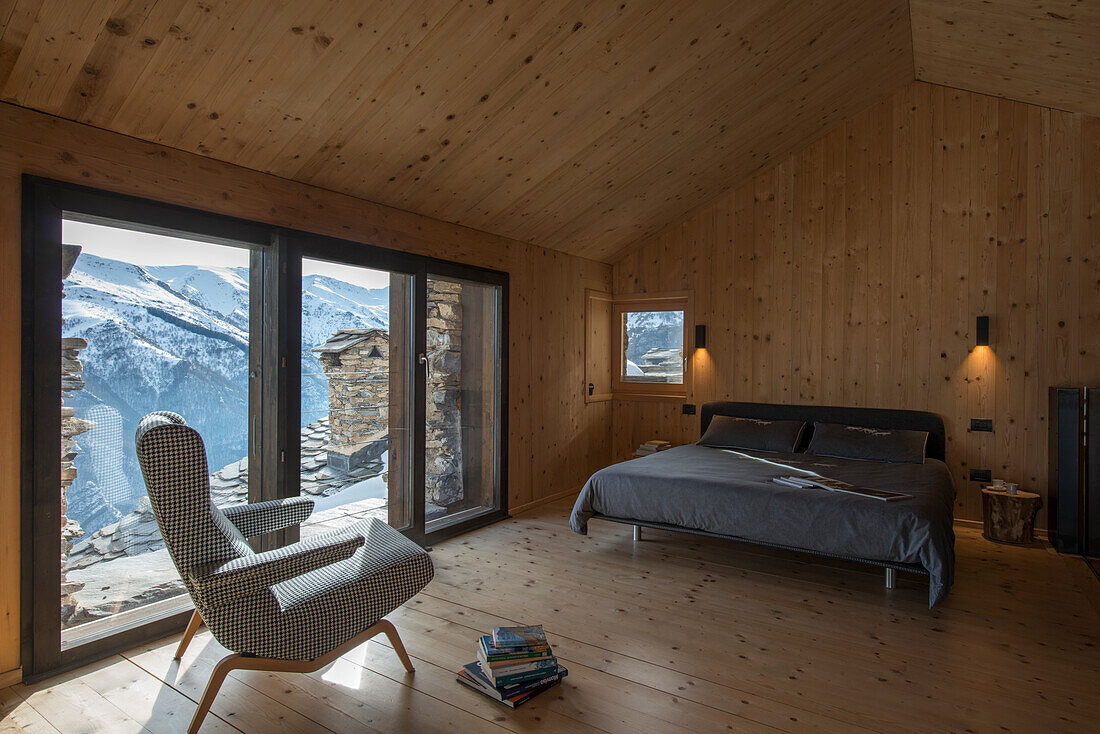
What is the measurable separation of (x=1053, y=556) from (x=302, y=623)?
4.69 metres

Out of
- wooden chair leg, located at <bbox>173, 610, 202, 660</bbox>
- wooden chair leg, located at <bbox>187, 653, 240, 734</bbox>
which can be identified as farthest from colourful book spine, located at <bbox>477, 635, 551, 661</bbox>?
wooden chair leg, located at <bbox>173, 610, 202, 660</bbox>

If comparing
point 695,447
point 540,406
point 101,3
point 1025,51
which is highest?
point 1025,51

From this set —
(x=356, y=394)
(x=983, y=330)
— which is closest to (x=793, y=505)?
(x=983, y=330)

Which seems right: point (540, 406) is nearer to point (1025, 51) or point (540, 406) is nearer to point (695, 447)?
point (695, 447)

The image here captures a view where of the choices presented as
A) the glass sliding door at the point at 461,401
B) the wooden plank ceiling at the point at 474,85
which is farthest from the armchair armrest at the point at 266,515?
the wooden plank ceiling at the point at 474,85

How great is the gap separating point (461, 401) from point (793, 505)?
2.42 meters

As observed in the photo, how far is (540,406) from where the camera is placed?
17.8 feet

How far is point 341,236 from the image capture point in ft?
12.1

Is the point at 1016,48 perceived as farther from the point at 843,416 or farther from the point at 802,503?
the point at 802,503

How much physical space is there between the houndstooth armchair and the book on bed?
227cm

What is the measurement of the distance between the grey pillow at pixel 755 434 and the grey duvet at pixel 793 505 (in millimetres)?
401

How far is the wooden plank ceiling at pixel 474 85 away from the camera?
2.39 metres

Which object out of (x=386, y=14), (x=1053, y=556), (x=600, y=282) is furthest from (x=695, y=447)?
(x=386, y=14)

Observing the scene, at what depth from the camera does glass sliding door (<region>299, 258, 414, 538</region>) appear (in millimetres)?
3553
